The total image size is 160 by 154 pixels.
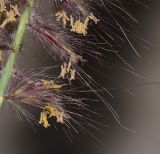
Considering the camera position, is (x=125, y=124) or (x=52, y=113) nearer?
(x=52, y=113)

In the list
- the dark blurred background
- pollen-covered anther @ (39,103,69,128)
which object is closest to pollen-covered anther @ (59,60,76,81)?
pollen-covered anther @ (39,103,69,128)

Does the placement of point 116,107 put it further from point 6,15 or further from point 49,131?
point 6,15

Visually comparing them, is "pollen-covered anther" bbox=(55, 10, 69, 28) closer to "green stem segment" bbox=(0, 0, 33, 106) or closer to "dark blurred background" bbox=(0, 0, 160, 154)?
"green stem segment" bbox=(0, 0, 33, 106)

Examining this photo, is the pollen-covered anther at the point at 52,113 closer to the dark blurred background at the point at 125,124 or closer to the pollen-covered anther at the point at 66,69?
the pollen-covered anther at the point at 66,69

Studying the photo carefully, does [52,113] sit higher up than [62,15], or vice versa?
[62,15]

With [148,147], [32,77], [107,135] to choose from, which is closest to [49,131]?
[107,135]

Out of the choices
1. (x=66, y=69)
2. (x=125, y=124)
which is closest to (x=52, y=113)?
(x=66, y=69)

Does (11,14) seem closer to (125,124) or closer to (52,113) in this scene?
(52,113)

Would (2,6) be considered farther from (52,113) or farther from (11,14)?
(52,113)
